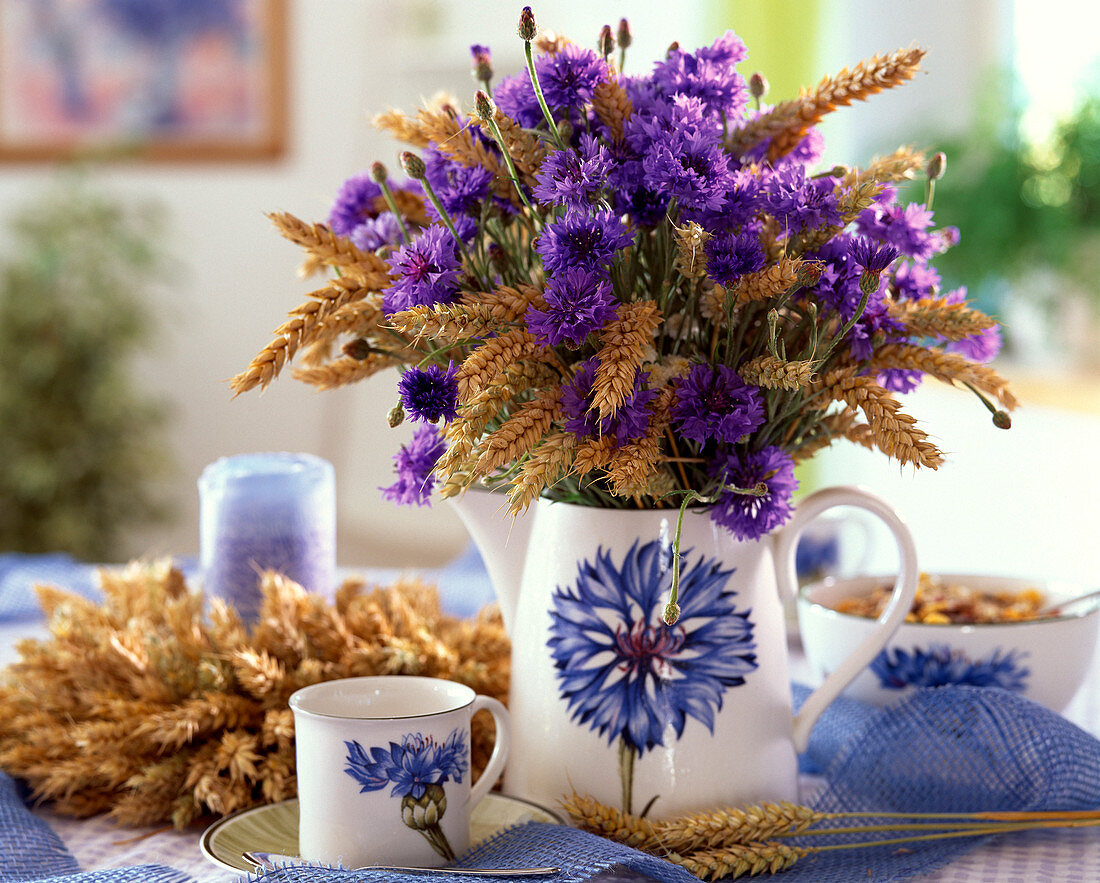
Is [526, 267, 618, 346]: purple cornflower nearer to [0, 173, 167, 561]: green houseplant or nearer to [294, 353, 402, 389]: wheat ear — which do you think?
[294, 353, 402, 389]: wheat ear

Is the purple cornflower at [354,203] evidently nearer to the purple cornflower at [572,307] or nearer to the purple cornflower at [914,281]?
the purple cornflower at [572,307]

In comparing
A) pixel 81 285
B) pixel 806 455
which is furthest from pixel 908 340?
pixel 81 285

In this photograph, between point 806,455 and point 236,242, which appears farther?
point 236,242

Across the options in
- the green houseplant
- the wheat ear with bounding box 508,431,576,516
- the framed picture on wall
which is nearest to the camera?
the wheat ear with bounding box 508,431,576,516

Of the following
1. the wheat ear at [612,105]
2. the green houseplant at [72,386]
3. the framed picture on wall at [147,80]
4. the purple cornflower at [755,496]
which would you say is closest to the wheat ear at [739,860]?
the purple cornflower at [755,496]

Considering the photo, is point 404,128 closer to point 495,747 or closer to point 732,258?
point 732,258

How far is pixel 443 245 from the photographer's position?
0.58 meters

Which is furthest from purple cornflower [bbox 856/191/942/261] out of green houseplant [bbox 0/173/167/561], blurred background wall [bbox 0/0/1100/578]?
green houseplant [bbox 0/173/167/561]

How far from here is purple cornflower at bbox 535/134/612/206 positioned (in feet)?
1.80

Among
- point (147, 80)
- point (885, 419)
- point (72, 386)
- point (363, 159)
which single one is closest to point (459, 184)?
point (885, 419)

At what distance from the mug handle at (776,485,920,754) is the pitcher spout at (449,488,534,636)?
0.15 m

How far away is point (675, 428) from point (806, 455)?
0.35ft

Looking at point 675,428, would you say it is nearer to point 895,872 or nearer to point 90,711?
point 895,872

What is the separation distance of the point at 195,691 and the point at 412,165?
345mm
